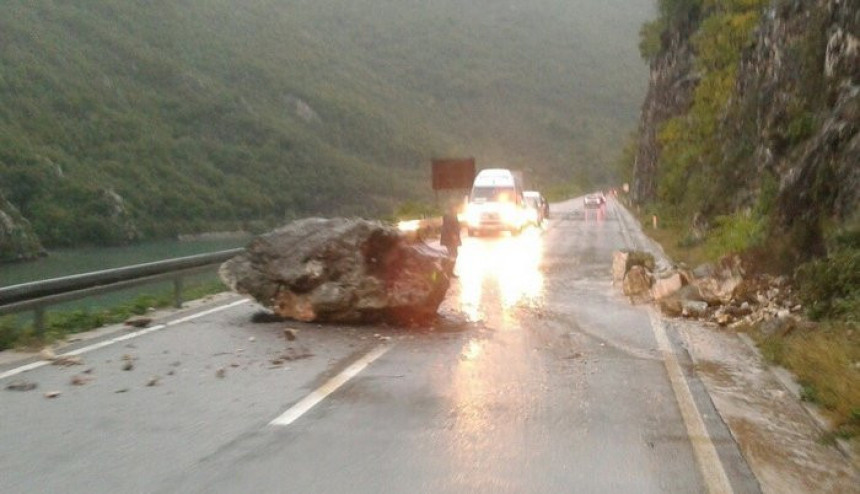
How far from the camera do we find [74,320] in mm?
11883

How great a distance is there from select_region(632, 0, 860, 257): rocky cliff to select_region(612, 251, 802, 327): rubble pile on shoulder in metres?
1.04

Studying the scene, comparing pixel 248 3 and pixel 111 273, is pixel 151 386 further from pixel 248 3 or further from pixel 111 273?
pixel 248 3

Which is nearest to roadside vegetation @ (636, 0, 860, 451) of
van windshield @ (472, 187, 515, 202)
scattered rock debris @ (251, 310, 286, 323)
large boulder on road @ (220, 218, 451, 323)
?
large boulder on road @ (220, 218, 451, 323)

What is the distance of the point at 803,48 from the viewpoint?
2069 cm

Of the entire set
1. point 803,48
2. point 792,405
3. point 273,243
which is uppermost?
point 803,48

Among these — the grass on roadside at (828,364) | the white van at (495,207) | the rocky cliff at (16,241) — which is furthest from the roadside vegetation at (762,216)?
the rocky cliff at (16,241)

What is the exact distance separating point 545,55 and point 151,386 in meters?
Result: 183

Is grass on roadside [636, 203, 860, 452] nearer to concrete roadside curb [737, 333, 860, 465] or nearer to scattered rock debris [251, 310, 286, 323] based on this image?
concrete roadside curb [737, 333, 860, 465]

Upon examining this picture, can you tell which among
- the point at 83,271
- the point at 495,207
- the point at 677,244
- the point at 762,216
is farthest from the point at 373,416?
the point at 495,207

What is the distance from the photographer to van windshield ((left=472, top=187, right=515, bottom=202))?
1438 inches

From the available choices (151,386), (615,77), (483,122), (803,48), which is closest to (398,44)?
(483,122)

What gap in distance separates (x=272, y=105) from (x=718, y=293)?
294 ft

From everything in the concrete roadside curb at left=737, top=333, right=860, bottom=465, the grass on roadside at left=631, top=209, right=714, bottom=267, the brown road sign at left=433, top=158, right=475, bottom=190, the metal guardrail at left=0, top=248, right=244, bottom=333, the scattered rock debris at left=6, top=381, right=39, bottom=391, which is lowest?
the grass on roadside at left=631, top=209, right=714, bottom=267

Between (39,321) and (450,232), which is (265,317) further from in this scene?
(450,232)
